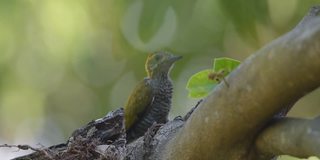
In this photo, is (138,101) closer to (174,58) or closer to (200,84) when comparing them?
(174,58)

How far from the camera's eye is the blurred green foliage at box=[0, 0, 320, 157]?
3.81 meters

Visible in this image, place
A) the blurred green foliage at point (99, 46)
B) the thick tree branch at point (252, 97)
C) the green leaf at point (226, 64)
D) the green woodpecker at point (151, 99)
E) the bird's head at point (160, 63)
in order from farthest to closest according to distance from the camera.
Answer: the blurred green foliage at point (99, 46), the bird's head at point (160, 63), the green woodpecker at point (151, 99), the green leaf at point (226, 64), the thick tree branch at point (252, 97)

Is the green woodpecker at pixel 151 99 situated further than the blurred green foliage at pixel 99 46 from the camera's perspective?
No

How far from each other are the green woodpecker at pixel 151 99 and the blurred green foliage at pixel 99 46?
130 cm

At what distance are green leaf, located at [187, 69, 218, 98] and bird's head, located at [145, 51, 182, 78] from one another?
73 centimetres

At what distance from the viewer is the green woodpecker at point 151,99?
224 cm

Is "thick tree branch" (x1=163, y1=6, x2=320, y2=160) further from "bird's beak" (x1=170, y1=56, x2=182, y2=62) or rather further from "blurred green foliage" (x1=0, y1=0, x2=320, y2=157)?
"blurred green foliage" (x1=0, y1=0, x2=320, y2=157)

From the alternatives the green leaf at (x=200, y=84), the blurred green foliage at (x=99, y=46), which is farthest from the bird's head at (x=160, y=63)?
the blurred green foliage at (x=99, y=46)

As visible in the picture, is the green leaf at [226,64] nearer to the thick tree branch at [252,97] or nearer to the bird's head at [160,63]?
the thick tree branch at [252,97]

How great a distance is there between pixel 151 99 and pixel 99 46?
258cm

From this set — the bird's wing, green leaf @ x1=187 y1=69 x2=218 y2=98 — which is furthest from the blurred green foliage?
green leaf @ x1=187 y1=69 x2=218 y2=98

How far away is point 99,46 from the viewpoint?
191 inches

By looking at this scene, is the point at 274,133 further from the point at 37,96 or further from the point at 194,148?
the point at 37,96

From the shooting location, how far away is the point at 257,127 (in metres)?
1.24
